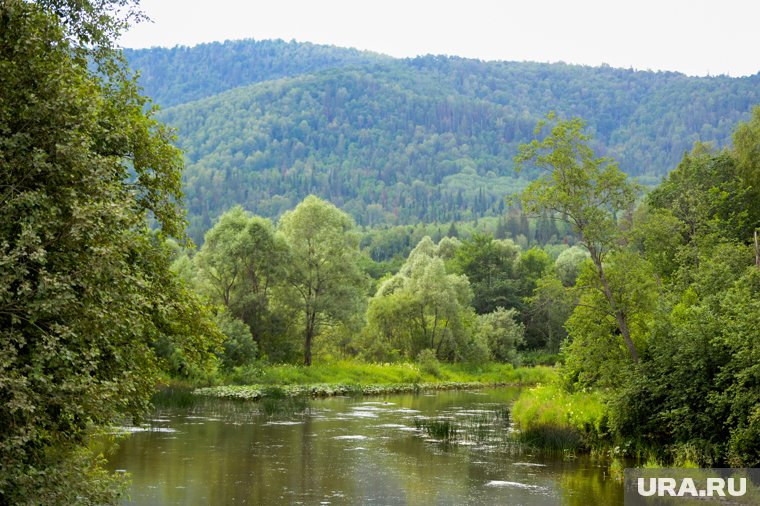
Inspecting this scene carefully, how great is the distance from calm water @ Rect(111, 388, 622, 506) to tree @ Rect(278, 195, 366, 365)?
72.0 ft

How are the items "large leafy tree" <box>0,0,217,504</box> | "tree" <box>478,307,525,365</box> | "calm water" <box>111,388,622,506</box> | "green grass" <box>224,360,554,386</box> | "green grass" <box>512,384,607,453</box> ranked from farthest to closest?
"tree" <box>478,307,525,365</box> → "green grass" <box>224,360,554,386</box> → "green grass" <box>512,384,607,453</box> → "calm water" <box>111,388,622,506</box> → "large leafy tree" <box>0,0,217,504</box>

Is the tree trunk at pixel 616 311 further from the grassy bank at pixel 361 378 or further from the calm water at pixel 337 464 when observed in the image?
the grassy bank at pixel 361 378

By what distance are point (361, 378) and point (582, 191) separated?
37.2 meters

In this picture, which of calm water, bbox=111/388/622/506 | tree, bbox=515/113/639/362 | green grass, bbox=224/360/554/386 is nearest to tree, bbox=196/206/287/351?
green grass, bbox=224/360/554/386

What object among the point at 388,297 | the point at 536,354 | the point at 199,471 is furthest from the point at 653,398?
the point at 536,354

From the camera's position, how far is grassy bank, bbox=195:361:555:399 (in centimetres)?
5188

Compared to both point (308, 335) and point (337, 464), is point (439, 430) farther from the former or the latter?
point (308, 335)

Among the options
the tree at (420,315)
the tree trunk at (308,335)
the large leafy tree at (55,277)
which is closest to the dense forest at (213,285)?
the large leafy tree at (55,277)

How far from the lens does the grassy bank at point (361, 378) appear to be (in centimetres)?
5188

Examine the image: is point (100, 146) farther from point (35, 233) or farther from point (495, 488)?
point (495, 488)

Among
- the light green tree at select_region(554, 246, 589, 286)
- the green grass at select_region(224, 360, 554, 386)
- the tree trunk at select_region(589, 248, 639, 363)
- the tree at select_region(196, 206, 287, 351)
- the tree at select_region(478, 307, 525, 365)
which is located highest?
the light green tree at select_region(554, 246, 589, 286)

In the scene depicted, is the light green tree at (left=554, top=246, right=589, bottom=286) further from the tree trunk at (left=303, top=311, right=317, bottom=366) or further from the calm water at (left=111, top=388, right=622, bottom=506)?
the calm water at (left=111, top=388, right=622, bottom=506)

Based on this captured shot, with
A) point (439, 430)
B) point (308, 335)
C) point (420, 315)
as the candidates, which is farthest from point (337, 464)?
point (420, 315)

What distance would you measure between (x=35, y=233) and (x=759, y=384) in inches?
760
